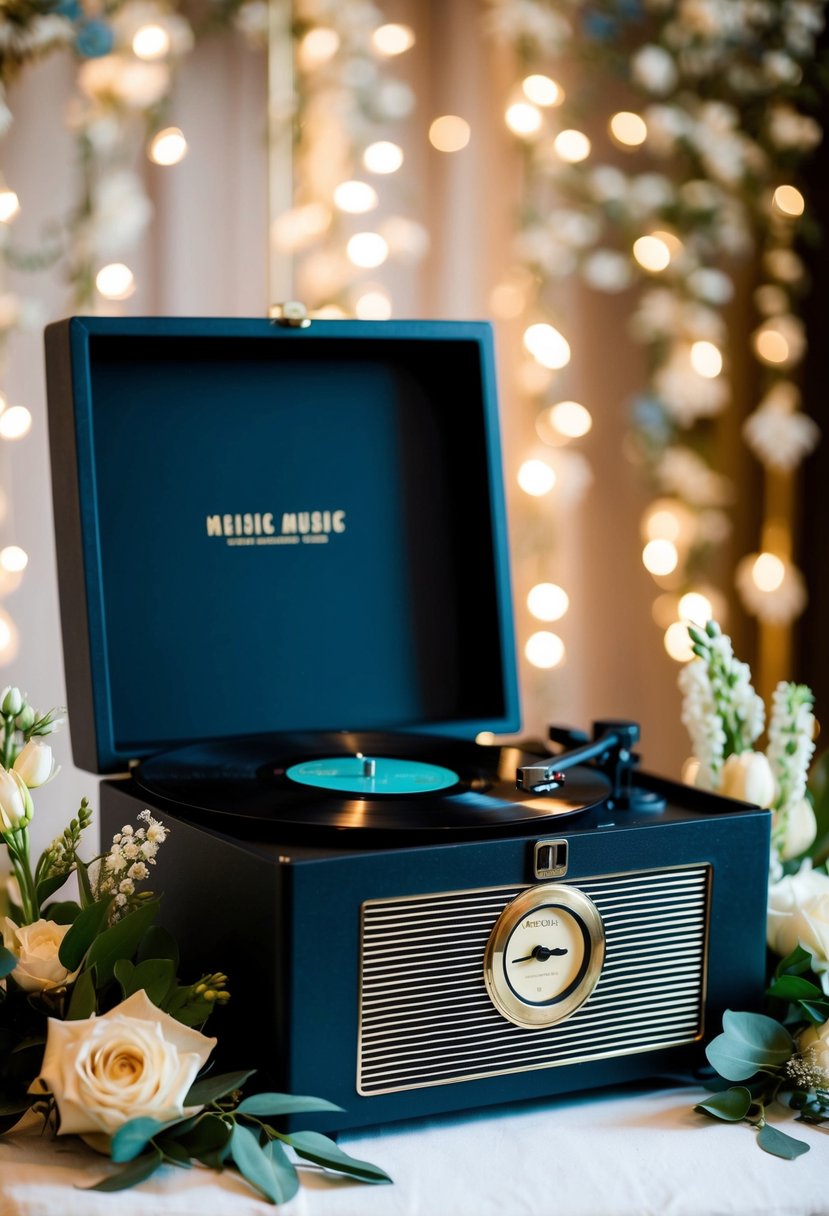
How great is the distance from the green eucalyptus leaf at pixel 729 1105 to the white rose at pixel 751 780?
248 millimetres

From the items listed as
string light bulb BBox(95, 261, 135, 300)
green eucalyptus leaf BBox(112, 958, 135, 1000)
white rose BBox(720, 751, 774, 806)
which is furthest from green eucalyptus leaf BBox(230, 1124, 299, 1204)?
string light bulb BBox(95, 261, 135, 300)

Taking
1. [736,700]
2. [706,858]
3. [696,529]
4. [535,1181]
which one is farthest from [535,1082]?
[696,529]

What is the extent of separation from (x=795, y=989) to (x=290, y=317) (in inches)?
25.6

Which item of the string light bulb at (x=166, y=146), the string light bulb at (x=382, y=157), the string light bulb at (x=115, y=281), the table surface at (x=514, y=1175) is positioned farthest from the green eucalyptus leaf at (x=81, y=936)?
the string light bulb at (x=382, y=157)

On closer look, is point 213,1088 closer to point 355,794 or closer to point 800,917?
point 355,794

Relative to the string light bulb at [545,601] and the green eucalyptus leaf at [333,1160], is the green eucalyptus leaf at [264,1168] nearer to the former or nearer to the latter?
the green eucalyptus leaf at [333,1160]

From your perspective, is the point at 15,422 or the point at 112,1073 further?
the point at 15,422

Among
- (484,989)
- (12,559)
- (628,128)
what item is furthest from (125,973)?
(628,128)

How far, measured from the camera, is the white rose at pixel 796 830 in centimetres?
107

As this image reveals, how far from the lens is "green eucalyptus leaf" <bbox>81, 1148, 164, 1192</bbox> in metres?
0.70

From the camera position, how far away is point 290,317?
1051 mm

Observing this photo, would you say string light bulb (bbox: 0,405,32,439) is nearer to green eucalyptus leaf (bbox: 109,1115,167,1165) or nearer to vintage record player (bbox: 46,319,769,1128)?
vintage record player (bbox: 46,319,769,1128)

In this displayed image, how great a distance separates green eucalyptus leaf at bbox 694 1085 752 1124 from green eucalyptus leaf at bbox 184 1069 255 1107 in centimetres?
31

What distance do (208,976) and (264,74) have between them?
4.61 feet
